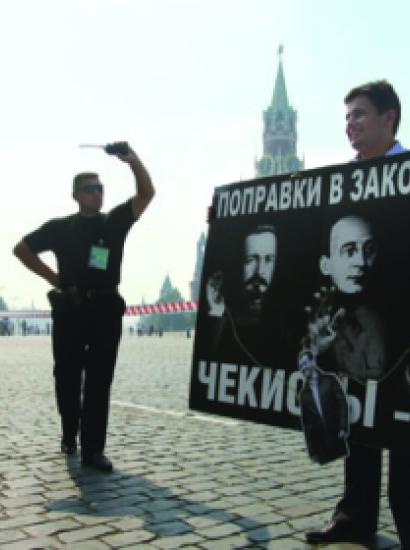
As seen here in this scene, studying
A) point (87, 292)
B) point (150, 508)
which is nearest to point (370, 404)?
point (150, 508)

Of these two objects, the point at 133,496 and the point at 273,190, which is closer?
the point at 273,190

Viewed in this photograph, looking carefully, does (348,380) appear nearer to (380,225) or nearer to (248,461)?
(380,225)

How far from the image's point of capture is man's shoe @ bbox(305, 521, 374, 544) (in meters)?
3.31

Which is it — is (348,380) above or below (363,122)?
below

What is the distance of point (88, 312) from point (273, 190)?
2.31 metres

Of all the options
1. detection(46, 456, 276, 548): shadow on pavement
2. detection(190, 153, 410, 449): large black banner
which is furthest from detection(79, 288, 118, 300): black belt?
detection(190, 153, 410, 449): large black banner

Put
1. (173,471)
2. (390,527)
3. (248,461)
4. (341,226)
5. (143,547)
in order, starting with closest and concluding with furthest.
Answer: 1. (341,226)
2. (143,547)
3. (390,527)
4. (173,471)
5. (248,461)

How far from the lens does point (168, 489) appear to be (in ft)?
14.0

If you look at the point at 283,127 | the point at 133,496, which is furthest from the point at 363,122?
the point at 283,127

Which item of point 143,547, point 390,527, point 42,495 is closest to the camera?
point 143,547

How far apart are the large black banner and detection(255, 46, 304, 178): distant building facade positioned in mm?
155990

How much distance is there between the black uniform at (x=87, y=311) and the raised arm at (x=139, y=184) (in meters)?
0.09

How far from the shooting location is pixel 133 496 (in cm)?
410

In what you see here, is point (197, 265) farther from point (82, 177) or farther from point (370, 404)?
point (370, 404)
